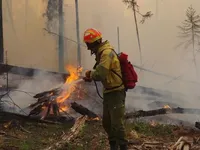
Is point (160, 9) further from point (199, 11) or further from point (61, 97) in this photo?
point (61, 97)

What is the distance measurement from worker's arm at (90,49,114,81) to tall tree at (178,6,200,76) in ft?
46.9

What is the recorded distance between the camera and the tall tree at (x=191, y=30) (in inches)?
778

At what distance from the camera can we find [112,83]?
6.10m

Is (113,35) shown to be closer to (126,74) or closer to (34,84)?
(34,84)

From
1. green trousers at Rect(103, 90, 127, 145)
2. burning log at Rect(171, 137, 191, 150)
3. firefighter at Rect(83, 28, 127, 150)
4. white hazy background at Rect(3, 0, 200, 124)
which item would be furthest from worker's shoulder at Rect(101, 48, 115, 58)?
white hazy background at Rect(3, 0, 200, 124)

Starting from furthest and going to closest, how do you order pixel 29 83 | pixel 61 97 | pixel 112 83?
pixel 29 83, pixel 61 97, pixel 112 83

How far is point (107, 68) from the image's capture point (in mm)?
5895

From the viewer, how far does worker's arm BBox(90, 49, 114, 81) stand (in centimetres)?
588

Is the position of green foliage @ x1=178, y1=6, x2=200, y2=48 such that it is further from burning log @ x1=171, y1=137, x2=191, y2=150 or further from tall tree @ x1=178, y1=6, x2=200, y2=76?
burning log @ x1=171, y1=137, x2=191, y2=150

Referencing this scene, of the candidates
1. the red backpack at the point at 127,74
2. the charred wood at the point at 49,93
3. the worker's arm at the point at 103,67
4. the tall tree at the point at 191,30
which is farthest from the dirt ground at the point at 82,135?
the tall tree at the point at 191,30

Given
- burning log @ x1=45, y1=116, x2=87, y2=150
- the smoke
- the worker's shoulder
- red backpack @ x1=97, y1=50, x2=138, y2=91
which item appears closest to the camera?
the worker's shoulder

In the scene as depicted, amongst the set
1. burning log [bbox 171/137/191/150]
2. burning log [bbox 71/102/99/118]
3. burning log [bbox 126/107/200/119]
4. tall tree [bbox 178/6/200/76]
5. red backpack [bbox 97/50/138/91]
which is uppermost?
tall tree [bbox 178/6/200/76]

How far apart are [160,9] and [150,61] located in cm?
464

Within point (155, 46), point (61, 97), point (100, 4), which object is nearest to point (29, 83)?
point (61, 97)
